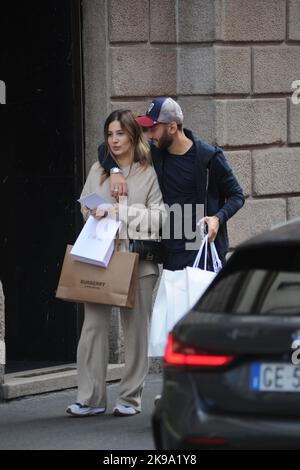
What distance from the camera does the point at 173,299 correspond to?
7.53 metres

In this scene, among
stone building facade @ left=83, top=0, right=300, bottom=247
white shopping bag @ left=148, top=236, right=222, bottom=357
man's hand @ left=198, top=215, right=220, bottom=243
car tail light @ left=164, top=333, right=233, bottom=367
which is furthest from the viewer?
stone building facade @ left=83, top=0, right=300, bottom=247

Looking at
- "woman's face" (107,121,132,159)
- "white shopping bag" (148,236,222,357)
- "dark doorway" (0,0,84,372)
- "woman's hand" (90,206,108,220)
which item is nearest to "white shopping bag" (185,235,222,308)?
"white shopping bag" (148,236,222,357)

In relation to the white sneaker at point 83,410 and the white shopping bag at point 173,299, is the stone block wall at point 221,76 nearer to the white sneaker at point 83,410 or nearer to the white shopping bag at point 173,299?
the white sneaker at point 83,410

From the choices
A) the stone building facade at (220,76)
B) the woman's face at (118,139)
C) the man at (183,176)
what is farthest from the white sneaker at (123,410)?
the stone building facade at (220,76)

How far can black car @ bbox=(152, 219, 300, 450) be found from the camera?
4984 millimetres

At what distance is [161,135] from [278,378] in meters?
3.12

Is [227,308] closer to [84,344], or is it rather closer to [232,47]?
[84,344]

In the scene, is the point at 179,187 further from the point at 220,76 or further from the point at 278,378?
the point at 278,378

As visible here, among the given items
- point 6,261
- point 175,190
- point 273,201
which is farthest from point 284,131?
point 175,190

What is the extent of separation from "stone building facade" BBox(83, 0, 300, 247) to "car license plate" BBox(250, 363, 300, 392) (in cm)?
536

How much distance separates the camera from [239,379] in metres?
5.05

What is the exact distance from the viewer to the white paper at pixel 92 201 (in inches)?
308

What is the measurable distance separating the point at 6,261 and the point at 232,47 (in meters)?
2.43

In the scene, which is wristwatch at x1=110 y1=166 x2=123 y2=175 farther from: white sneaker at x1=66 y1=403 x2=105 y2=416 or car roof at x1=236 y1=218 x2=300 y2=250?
car roof at x1=236 y1=218 x2=300 y2=250
